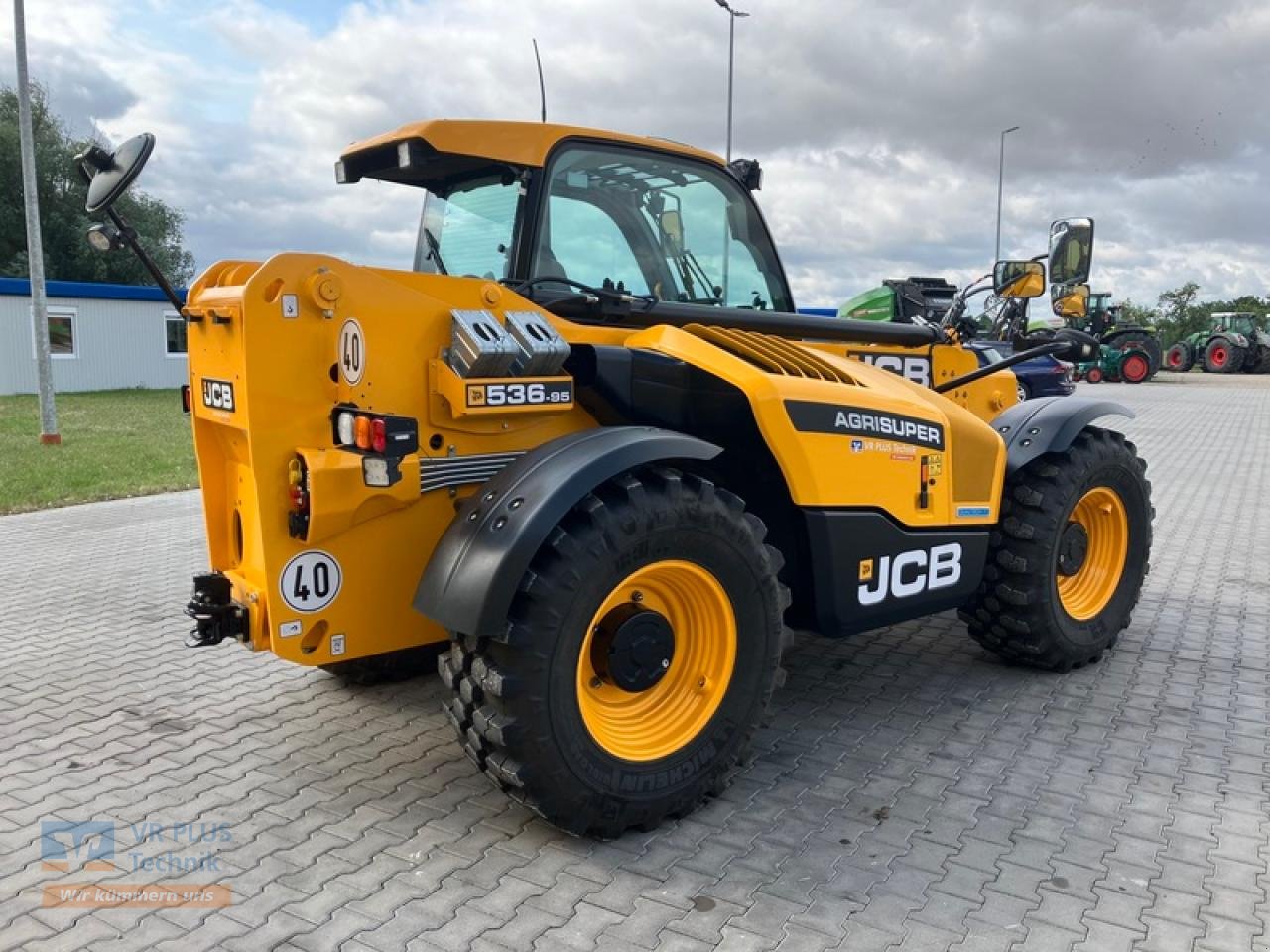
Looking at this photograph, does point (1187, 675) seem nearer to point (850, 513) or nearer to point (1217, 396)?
A: point (850, 513)

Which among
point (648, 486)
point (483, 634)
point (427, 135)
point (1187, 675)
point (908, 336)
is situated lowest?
point (1187, 675)

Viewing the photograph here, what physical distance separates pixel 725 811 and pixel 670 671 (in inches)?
19.7

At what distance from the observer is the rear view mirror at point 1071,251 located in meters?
4.69

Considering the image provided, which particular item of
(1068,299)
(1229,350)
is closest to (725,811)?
(1068,299)

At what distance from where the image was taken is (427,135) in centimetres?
376

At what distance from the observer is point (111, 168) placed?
132 inches

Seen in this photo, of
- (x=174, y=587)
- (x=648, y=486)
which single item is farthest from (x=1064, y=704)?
(x=174, y=587)

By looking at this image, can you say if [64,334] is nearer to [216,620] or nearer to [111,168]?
[111,168]

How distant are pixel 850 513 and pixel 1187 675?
231 centimetres

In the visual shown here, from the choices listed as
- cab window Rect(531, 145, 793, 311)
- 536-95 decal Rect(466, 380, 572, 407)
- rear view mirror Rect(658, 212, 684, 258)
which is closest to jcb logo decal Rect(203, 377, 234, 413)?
536-95 decal Rect(466, 380, 572, 407)

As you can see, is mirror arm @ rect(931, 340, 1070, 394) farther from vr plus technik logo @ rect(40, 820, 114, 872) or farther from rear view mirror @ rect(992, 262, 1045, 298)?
vr plus technik logo @ rect(40, 820, 114, 872)

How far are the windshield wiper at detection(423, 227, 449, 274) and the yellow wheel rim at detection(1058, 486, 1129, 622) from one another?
3236mm

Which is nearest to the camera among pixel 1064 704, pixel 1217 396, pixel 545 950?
pixel 545 950

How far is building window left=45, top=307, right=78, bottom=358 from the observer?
23.8 metres
